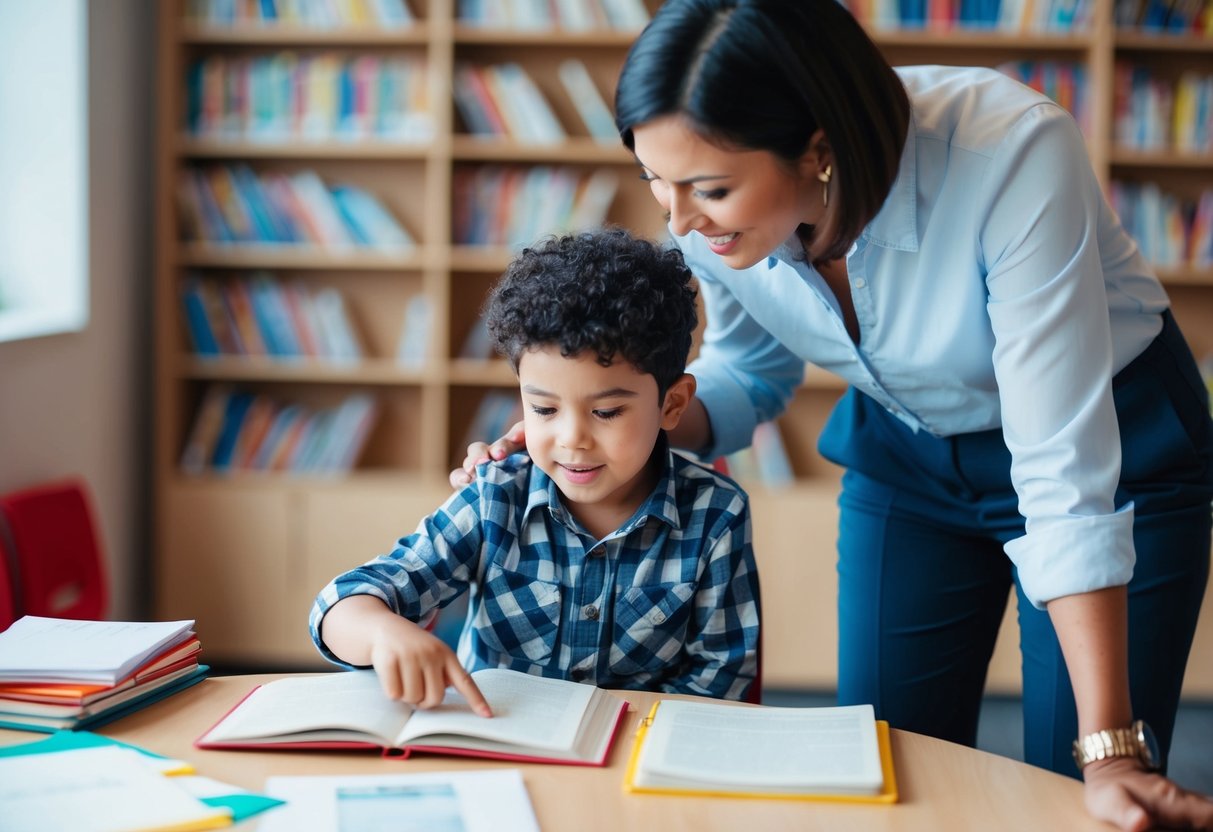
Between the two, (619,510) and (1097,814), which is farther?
(619,510)

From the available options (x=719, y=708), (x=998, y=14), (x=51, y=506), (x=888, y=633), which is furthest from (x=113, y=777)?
(x=998, y=14)

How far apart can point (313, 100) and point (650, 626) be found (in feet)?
7.92

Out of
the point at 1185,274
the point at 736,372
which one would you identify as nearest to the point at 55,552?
the point at 736,372

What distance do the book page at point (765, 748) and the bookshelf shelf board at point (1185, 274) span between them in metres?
2.51

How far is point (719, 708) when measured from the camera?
125 centimetres

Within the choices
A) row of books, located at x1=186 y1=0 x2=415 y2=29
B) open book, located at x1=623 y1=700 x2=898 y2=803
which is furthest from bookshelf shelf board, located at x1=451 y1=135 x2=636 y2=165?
open book, located at x1=623 y1=700 x2=898 y2=803

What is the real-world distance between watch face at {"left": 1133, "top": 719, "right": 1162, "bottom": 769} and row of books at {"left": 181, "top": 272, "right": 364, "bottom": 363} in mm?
2777

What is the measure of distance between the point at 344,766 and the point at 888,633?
0.76 metres

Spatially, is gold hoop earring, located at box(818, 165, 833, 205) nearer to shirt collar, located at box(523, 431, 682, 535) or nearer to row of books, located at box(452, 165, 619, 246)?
shirt collar, located at box(523, 431, 682, 535)

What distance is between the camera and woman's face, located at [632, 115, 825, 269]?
1174 millimetres

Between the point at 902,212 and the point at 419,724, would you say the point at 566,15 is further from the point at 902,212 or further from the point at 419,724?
the point at 419,724

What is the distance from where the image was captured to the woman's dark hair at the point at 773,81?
1141 mm

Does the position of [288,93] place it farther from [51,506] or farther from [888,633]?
[888,633]

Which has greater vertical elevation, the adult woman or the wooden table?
the adult woman
